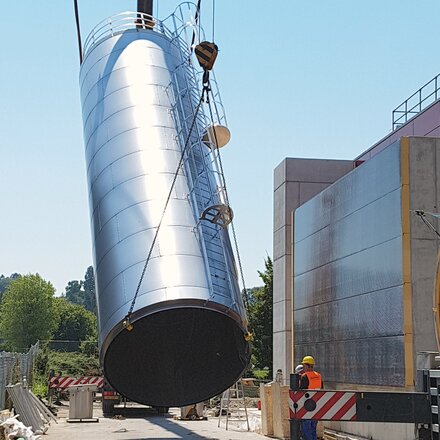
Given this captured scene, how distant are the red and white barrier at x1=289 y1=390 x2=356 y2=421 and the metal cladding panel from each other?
6722mm

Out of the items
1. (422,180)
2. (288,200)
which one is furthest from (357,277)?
(288,200)

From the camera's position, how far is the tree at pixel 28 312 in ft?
344

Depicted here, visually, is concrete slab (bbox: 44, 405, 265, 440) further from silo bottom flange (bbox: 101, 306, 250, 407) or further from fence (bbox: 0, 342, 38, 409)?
silo bottom flange (bbox: 101, 306, 250, 407)

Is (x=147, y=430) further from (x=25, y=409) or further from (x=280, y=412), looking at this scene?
(x=280, y=412)

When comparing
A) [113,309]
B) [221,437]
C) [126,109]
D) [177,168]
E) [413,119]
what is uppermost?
[413,119]

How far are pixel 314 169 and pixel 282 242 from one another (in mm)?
2712

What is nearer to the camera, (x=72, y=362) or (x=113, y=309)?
(x=113, y=309)

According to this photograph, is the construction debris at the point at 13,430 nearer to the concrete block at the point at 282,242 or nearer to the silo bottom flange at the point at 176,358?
the silo bottom flange at the point at 176,358

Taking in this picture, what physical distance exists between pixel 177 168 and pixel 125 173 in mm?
971

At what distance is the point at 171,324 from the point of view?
1680 centimetres

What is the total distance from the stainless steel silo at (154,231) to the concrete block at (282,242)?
968cm

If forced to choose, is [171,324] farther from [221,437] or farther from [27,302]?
[27,302]

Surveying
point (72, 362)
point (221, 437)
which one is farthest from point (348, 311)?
point (72, 362)

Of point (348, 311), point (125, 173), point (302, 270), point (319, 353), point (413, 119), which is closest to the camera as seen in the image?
point (125, 173)
